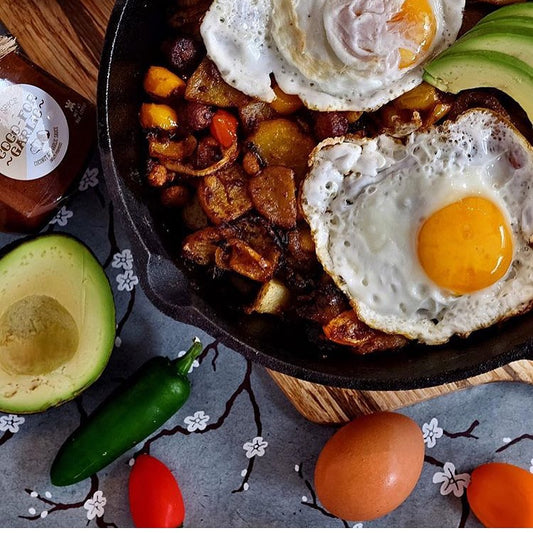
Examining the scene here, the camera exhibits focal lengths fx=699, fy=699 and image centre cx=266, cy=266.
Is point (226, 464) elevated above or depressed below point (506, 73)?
below

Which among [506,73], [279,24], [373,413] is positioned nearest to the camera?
[506,73]

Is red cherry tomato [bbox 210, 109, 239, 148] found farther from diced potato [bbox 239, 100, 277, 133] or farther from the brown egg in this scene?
the brown egg

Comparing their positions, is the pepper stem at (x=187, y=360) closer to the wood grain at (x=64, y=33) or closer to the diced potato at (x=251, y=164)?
the diced potato at (x=251, y=164)

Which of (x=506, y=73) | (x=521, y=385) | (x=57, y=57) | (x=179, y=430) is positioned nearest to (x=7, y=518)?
(x=179, y=430)

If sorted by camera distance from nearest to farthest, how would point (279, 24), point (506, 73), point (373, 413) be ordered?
1. point (506, 73)
2. point (279, 24)
3. point (373, 413)

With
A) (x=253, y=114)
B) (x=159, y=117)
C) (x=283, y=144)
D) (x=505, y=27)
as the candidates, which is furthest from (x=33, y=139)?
(x=505, y=27)

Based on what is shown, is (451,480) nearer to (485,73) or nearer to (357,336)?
(357,336)

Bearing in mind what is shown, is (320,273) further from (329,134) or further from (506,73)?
(506,73)

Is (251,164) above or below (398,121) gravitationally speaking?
above
